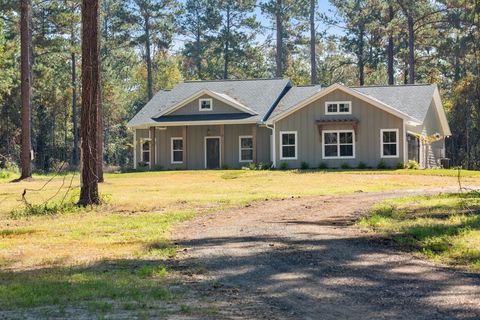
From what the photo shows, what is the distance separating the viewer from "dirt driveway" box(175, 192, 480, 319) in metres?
5.88

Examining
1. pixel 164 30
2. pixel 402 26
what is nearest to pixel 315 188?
pixel 402 26

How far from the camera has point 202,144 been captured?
1527 inches

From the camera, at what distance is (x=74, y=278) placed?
24.6ft

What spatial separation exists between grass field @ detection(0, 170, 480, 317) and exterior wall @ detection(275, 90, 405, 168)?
33.6ft

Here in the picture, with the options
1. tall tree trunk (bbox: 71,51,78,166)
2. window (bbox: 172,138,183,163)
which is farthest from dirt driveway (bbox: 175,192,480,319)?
tall tree trunk (bbox: 71,51,78,166)

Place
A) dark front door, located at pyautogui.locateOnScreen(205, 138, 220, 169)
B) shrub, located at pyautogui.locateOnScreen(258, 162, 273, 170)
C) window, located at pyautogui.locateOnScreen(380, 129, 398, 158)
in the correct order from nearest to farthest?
window, located at pyautogui.locateOnScreen(380, 129, 398, 158), shrub, located at pyautogui.locateOnScreen(258, 162, 273, 170), dark front door, located at pyautogui.locateOnScreen(205, 138, 220, 169)

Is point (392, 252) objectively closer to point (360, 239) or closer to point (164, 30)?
point (360, 239)

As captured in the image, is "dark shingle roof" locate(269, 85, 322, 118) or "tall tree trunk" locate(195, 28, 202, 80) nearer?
"dark shingle roof" locate(269, 85, 322, 118)

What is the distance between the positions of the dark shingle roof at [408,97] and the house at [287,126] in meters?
0.06

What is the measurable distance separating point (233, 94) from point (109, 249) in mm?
31710

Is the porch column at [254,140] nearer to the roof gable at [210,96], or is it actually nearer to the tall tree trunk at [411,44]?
the roof gable at [210,96]

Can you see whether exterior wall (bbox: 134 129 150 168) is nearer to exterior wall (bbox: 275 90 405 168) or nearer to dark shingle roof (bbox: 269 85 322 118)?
dark shingle roof (bbox: 269 85 322 118)

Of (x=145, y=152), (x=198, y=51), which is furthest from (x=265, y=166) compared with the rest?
(x=198, y=51)

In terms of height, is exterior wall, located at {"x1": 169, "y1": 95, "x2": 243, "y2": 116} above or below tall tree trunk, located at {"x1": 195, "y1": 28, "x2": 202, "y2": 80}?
below
